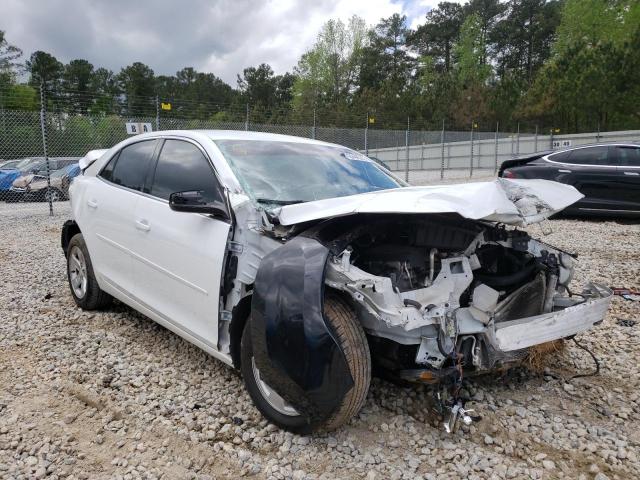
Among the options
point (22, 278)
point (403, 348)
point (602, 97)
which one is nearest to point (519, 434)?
point (403, 348)

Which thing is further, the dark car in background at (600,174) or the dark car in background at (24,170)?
the dark car in background at (24,170)

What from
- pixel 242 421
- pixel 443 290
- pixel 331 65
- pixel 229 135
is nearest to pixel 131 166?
pixel 229 135

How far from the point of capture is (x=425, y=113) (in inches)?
1532

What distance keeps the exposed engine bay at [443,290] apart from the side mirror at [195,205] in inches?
24.9

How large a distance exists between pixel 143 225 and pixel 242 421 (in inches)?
56.9

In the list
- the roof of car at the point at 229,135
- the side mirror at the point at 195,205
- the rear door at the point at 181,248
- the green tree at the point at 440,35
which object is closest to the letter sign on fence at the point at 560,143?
the roof of car at the point at 229,135

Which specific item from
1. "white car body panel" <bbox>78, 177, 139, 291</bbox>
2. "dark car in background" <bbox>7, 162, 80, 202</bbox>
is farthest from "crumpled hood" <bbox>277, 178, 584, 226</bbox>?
"dark car in background" <bbox>7, 162, 80, 202</bbox>

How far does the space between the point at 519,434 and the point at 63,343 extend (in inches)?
124

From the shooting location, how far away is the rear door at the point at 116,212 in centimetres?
353

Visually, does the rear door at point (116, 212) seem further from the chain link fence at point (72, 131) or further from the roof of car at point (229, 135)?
the chain link fence at point (72, 131)

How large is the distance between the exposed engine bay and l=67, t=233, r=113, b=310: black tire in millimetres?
2503

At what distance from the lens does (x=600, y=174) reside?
862cm

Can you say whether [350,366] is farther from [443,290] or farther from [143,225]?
[143,225]

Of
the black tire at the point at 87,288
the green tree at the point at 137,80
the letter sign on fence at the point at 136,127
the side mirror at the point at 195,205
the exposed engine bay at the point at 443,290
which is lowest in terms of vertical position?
the black tire at the point at 87,288
